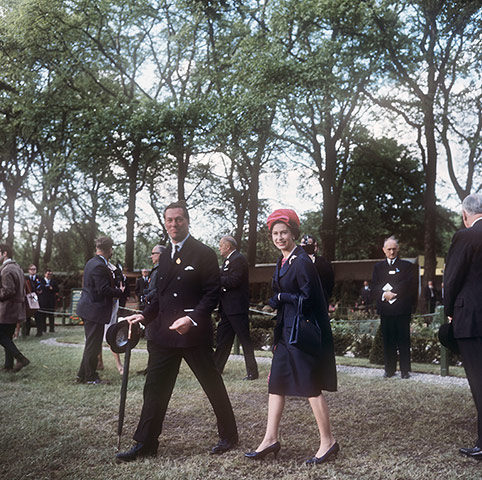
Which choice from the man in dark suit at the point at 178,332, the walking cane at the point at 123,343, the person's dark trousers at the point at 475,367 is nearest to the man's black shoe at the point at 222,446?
the man in dark suit at the point at 178,332

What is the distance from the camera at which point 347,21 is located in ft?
64.0

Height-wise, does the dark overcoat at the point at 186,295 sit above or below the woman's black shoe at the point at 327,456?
above

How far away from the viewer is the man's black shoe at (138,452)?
3986 millimetres

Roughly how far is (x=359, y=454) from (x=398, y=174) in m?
27.3

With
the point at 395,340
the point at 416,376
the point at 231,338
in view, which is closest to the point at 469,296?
the point at 395,340

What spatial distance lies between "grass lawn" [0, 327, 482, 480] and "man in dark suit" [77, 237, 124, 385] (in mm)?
312

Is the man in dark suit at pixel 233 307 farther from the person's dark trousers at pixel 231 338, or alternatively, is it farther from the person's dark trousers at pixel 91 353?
the person's dark trousers at pixel 91 353

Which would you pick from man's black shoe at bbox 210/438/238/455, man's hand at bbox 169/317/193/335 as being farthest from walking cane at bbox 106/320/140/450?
man's black shoe at bbox 210/438/238/455

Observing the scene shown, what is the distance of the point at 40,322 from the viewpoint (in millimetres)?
15266

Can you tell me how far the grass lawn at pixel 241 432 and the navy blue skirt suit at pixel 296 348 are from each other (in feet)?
1.96

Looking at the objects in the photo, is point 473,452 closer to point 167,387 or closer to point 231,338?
point 167,387

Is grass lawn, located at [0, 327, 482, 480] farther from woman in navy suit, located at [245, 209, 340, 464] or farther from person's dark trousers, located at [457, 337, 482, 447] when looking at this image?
person's dark trousers, located at [457, 337, 482, 447]

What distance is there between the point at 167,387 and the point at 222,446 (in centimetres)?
68

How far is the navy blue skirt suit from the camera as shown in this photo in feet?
12.9
